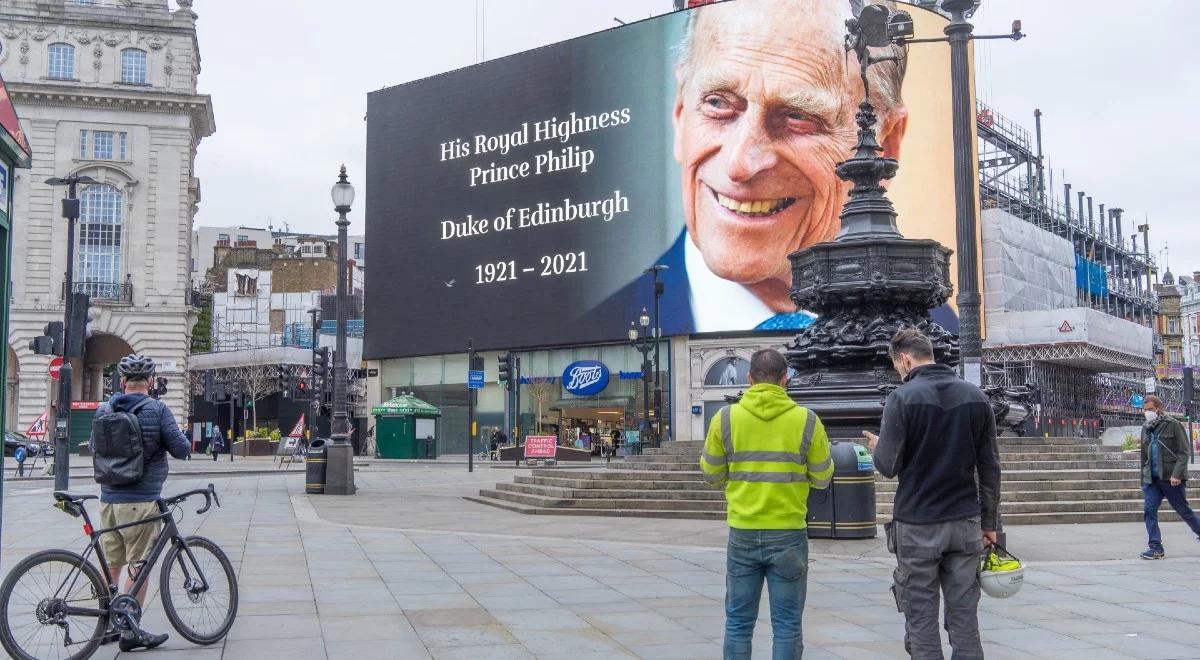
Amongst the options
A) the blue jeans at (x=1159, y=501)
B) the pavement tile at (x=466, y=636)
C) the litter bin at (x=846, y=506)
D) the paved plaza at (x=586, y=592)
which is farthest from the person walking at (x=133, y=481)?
the blue jeans at (x=1159, y=501)

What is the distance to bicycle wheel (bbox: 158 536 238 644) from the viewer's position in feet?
22.7

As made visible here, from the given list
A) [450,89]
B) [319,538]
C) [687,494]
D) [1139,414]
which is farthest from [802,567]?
[1139,414]

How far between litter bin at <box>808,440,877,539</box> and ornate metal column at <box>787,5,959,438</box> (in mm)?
1940

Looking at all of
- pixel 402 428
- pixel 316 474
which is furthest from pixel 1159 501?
pixel 402 428

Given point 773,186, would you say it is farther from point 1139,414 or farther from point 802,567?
point 802,567

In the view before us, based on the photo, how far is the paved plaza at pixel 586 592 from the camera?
7.14 meters

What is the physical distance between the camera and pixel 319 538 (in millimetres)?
13484

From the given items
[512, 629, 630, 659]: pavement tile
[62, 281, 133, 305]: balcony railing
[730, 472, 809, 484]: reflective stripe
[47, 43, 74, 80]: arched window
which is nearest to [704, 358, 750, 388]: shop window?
[62, 281, 133, 305]: balcony railing

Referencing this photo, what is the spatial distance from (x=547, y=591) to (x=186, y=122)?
170ft

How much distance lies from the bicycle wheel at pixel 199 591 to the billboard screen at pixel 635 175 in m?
41.8

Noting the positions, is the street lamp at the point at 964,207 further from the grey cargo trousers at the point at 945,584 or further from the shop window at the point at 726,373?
the shop window at the point at 726,373

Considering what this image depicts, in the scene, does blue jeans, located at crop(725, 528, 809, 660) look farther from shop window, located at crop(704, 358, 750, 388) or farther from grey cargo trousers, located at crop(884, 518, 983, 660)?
shop window, located at crop(704, 358, 750, 388)

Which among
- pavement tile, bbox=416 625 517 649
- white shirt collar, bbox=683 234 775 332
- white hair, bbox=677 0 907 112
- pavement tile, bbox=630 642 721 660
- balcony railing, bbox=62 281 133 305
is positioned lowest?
pavement tile, bbox=630 642 721 660

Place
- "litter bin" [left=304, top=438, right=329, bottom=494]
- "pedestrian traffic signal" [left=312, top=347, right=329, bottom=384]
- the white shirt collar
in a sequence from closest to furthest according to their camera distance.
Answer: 1. "litter bin" [left=304, top=438, right=329, bottom=494]
2. "pedestrian traffic signal" [left=312, top=347, right=329, bottom=384]
3. the white shirt collar
